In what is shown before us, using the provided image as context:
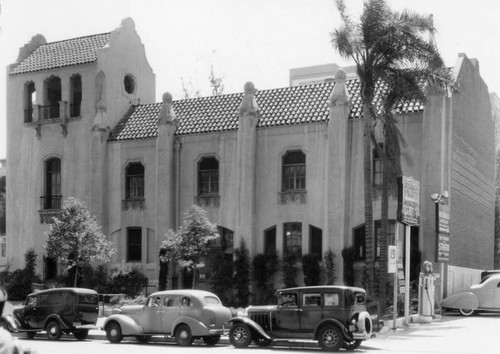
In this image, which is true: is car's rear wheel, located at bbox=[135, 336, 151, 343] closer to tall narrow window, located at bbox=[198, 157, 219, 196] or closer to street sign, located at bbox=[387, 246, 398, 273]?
street sign, located at bbox=[387, 246, 398, 273]

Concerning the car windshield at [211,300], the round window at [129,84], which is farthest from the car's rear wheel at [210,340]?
the round window at [129,84]

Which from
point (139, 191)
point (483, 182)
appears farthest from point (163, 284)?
point (483, 182)

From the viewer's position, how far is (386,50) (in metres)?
26.5

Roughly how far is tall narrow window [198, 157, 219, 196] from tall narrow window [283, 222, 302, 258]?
13.9 ft

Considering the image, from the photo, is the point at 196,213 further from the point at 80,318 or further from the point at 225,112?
the point at 80,318

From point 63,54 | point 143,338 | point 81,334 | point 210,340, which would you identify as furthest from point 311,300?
point 63,54

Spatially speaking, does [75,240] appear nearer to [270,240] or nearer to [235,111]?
[270,240]

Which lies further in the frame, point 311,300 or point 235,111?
point 235,111

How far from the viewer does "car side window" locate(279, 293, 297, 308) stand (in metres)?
19.7

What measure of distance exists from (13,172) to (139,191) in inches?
321

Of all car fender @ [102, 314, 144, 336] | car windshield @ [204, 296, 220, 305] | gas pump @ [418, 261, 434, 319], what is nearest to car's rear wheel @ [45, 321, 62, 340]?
car fender @ [102, 314, 144, 336]

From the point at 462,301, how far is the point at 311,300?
40.3 feet

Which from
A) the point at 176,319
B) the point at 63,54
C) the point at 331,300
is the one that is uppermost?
the point at 63,54

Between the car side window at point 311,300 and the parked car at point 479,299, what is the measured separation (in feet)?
39.8
